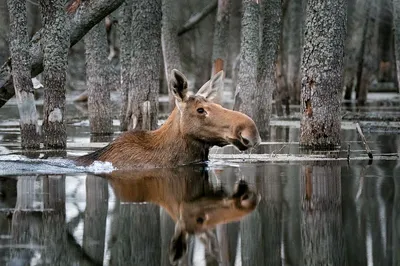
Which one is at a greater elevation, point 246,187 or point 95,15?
point 95,15

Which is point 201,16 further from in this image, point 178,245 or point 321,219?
point 178,245

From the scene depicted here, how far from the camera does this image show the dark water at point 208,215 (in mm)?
7086

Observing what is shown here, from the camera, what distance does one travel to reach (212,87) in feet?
41.9

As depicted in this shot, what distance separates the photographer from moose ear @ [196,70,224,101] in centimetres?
1273

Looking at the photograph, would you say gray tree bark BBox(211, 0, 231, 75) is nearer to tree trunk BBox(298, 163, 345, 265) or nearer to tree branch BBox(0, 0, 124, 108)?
tree branch BBox(0, 0, 124, 108)

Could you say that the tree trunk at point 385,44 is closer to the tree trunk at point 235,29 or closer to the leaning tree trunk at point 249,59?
the tree trunk at point 235,29

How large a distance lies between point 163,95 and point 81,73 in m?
9.57

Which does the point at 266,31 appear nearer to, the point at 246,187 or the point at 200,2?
the point at 246,187

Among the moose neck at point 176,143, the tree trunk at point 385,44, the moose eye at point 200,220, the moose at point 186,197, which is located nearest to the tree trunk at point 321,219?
the moose at point 186,197

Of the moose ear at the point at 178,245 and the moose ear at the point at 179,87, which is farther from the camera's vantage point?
the moose ear at the point at 179,87

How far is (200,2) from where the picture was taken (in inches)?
2021

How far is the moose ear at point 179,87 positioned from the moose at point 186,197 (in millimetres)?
989

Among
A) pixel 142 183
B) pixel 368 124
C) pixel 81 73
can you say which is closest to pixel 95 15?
pixel 142 183

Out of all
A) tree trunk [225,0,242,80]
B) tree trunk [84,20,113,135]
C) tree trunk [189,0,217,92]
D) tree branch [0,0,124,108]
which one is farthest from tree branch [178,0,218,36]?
tree branch [0,0,124,108]
